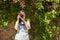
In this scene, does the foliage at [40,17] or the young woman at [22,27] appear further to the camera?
the foliage at [40,17]

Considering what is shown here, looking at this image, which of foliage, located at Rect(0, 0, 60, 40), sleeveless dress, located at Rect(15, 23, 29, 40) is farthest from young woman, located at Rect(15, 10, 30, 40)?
foliage, located at Rect(0, 0, 60, 40)

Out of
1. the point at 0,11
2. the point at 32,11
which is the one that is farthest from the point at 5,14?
the point at 32,11

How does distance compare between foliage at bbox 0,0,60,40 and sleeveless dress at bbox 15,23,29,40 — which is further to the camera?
foliage at bbox 0,0,60,40

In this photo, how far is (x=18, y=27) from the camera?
4.61m

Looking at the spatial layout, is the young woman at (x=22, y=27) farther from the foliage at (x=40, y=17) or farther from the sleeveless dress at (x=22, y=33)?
the foliage at (x=40, y=17)

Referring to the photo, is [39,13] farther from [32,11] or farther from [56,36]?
[56,36]

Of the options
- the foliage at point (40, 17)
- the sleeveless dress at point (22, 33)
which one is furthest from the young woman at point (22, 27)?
the foliage at point (40, 17)

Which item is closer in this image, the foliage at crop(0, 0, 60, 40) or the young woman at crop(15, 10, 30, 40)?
the young woman at crop(15, 10, 30, 40)

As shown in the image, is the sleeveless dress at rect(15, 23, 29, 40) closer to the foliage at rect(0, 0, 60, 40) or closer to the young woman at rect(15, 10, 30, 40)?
the young woman at rect(15, 10, 30, 40)

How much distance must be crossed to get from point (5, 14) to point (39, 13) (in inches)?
24.7

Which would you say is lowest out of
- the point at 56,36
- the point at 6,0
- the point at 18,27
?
the point at 56,36

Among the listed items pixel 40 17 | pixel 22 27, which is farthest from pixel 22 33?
pixel 40 17

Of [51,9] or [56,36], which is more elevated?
[51,9]

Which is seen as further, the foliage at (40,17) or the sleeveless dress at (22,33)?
the foliage at (40,17)
